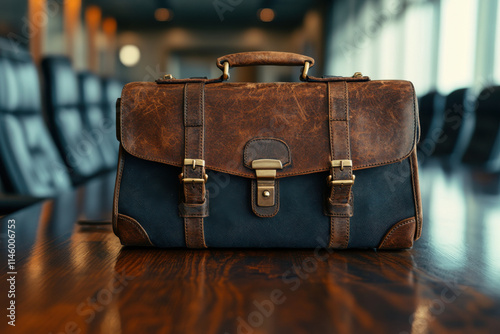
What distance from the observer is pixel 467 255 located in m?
0.50

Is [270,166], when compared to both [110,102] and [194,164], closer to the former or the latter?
[194,164]

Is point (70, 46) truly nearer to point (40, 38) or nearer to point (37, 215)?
point (40, 38)

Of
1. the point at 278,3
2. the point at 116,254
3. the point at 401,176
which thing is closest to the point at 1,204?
the point at 116,254

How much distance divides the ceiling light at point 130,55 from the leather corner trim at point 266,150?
17.1 ft

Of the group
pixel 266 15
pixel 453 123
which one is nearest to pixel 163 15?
pixel 266 15

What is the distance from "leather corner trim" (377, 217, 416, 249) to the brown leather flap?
0.09m

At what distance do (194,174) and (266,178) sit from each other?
3.7 inches

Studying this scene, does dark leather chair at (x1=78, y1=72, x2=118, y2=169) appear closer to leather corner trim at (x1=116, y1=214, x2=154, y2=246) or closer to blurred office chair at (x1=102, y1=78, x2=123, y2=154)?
blurred office chair at (x1=102, y1=78, x2=123, y2=154)

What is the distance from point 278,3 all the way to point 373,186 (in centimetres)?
513

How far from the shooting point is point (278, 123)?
1.77ft

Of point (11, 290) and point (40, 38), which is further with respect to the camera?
point (40, 38)

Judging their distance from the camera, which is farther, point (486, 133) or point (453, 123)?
point (453, 123)

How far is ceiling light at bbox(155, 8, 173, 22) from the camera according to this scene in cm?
525

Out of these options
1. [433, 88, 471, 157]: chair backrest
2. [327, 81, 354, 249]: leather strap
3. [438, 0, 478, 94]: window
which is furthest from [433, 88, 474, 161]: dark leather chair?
[327, 81, 354, 249]: leather strap
